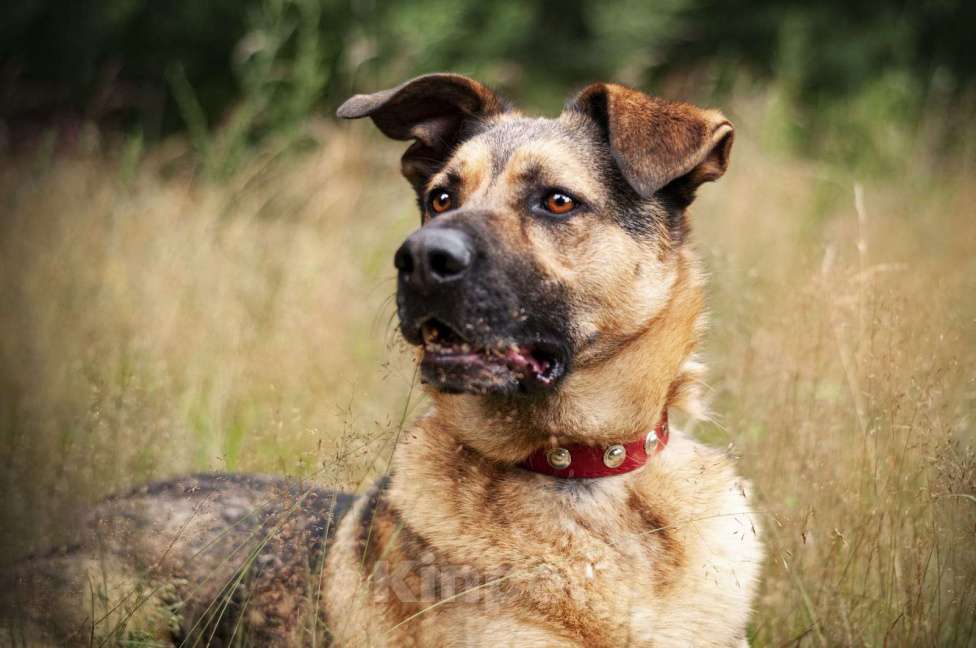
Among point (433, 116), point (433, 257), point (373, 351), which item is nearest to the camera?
point (433, 257)

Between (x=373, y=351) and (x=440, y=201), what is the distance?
8.69ft

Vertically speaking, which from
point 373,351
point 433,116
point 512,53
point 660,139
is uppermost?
point 660,139

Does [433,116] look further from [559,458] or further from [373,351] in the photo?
[373,351]

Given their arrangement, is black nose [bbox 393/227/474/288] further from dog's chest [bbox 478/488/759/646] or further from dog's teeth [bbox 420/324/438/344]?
dog's chest [bbox 478/488/759/646]

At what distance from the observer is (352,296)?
6.46 metres

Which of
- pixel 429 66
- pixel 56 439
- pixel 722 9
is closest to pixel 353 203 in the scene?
pixel 429 66

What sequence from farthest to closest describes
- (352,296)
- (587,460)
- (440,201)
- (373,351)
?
(352,296)
(373,351)
(440,201)
(587,460)

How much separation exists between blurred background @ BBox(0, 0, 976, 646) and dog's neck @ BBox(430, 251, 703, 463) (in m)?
0.34

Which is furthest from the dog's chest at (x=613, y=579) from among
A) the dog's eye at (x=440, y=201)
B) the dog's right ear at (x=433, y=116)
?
the dog's right ear at (x=433, y=116)

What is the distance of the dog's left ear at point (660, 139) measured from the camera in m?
2.95

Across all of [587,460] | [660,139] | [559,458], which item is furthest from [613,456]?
[660,139]

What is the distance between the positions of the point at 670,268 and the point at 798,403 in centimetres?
120

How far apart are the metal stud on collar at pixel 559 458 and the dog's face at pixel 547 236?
0.21 metres

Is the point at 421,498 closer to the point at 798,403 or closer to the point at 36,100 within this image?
the point at 798,403
